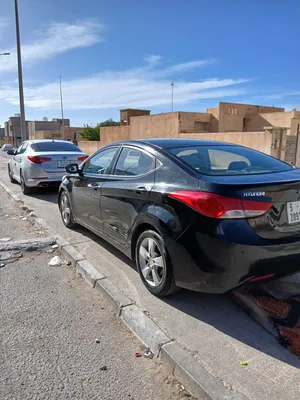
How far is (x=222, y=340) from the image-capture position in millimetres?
2660

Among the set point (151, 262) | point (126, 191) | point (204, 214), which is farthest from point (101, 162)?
point (204, 214)

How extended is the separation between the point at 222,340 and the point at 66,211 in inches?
148

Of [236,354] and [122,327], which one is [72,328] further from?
[236,354]

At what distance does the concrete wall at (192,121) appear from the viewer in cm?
2304

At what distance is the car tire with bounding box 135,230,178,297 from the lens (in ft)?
10.1

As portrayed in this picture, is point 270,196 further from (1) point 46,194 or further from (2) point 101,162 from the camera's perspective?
(1) point 46,194

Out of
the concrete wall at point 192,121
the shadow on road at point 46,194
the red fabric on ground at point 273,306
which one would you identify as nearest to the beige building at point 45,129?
the concrete wall at point 192,121

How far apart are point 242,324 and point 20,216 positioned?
538 cm

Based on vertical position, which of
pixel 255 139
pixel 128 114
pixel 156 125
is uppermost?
pixel 128 114

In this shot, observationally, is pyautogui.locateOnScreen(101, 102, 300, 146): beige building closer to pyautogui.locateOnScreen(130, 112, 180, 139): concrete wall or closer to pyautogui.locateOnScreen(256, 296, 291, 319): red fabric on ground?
pyautogui.locateOnScreen(130, 112, 180, 139): concrete wall

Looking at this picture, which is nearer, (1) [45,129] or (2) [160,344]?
(2) [160,344]

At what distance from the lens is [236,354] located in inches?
98.0

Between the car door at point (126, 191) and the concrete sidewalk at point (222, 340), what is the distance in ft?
1.85

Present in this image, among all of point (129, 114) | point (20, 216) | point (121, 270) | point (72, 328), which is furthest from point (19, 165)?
point (129, 114)
